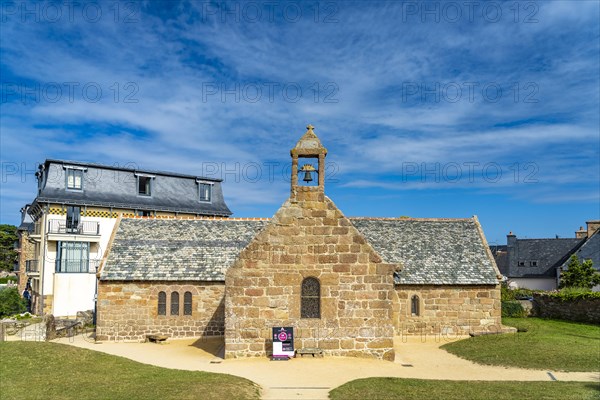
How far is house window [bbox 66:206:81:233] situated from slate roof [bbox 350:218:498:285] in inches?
959

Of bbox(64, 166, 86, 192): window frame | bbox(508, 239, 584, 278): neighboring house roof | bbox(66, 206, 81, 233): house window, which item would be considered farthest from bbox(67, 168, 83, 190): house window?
bbox(508, 239, 584, 278): neighboring house roof

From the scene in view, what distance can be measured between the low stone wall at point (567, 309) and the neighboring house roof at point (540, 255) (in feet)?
86.7

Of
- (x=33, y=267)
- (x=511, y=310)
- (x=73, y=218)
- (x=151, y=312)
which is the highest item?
(x=73, y=218)

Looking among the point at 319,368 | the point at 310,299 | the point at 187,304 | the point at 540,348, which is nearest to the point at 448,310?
the point at 540,348

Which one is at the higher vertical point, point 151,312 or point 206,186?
point 206,186

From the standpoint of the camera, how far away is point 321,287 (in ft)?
62.3

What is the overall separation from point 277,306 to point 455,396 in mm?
7700

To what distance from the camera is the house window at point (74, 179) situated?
41.4m

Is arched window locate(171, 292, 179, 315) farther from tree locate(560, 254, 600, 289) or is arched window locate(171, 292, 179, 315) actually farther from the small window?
tree locate(560, 254, 600, 289)

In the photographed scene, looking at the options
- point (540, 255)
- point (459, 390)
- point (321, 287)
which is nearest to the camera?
point (459, 390)

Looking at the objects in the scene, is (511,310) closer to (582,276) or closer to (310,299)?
(582,276)

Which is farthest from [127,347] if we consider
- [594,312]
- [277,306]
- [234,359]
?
[594,312]

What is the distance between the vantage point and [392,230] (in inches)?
1148

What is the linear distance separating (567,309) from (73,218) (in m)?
37.4
